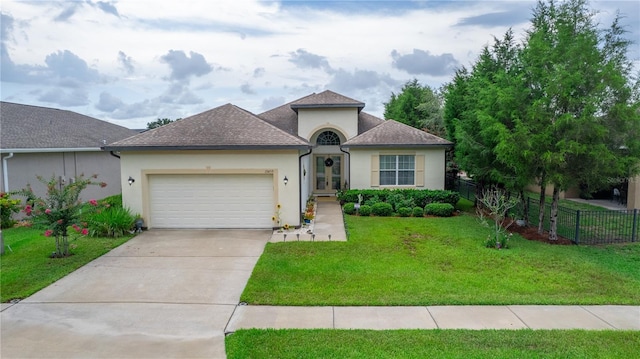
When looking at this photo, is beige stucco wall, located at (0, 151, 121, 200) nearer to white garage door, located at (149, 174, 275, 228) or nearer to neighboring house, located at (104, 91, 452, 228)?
neighboring house, located at (104, 91, 452, 228)

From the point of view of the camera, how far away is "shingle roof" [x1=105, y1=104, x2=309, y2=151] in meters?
13.0

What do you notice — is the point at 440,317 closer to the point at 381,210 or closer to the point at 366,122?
the point at 381,210

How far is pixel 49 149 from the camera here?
1644 cm

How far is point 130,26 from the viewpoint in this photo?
1419 cm

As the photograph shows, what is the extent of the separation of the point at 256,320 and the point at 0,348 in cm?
366

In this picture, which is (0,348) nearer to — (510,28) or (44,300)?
(44,300)

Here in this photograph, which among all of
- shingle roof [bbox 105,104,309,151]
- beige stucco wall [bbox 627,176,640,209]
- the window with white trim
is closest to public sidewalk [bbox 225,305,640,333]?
shingle roof [bbox 105,104,309,151]

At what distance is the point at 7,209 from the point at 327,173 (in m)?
13.9

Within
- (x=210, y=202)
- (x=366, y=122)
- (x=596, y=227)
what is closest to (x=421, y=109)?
(x=366, y=122)

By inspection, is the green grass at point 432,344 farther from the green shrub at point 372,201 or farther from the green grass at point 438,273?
the green shrub at point 372,201

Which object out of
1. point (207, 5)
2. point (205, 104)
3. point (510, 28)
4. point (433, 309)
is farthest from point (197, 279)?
point (205, 104)

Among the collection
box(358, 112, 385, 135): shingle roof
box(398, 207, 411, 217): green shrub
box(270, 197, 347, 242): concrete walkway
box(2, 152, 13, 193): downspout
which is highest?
box(358, 112, 385, 135): shingle roof

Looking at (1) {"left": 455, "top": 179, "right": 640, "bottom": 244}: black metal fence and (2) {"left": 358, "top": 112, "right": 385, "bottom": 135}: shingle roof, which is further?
(2) {"left": 358, "top": 112, "right": 385, "bottom": 135}: shingle roof

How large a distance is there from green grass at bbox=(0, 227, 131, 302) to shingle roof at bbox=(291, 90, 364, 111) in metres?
11.2
